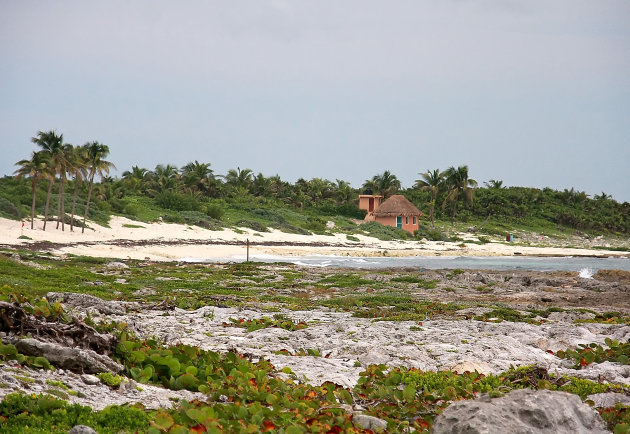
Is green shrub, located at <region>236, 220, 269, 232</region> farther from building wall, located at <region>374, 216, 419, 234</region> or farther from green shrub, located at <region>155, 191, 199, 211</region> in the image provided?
building wall, located at <region>374, 216, 419, 234</region>

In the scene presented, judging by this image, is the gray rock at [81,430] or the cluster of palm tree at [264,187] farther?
the cluster of palm tree at [264,187]

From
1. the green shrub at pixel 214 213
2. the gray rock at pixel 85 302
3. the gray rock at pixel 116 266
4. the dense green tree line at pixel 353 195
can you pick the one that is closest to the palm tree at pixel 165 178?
the dense green tree line at pixel 353 195

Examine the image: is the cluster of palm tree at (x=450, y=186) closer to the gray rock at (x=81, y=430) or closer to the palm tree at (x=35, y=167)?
the palm tree at (x=35, y=167)

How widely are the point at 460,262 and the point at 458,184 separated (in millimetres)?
34815

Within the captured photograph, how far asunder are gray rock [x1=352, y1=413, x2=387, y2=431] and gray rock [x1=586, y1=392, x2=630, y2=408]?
9.24 ft

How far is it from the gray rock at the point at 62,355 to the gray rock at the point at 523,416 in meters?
4.11

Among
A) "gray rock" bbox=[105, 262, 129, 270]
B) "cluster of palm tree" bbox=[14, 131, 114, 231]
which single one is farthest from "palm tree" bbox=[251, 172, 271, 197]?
"gray rock" bbox=[105, 262, 129, 270]

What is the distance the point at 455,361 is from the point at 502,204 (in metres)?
78.5

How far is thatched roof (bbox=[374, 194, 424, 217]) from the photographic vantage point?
237 ft

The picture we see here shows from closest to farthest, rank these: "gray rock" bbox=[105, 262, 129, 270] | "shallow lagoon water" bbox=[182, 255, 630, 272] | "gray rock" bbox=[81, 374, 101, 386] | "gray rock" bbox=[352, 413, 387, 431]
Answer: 1. "gray rock" bbox=[352, 413, 387, 431]
2. "gray rock" bbox=[81, 374, 101, 386]
3. "gray rock" bbox=[105, 262, 129, 270]
4. "shallow lagoon water" bbox=[182, 255, 630, 272]

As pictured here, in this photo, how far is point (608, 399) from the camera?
24.3 ft

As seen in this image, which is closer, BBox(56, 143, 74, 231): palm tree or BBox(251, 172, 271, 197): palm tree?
BBox(56, 143, 74, 231): palm tree

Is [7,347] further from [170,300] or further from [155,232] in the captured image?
[155,232]

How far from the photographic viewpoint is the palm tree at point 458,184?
79.6 m
